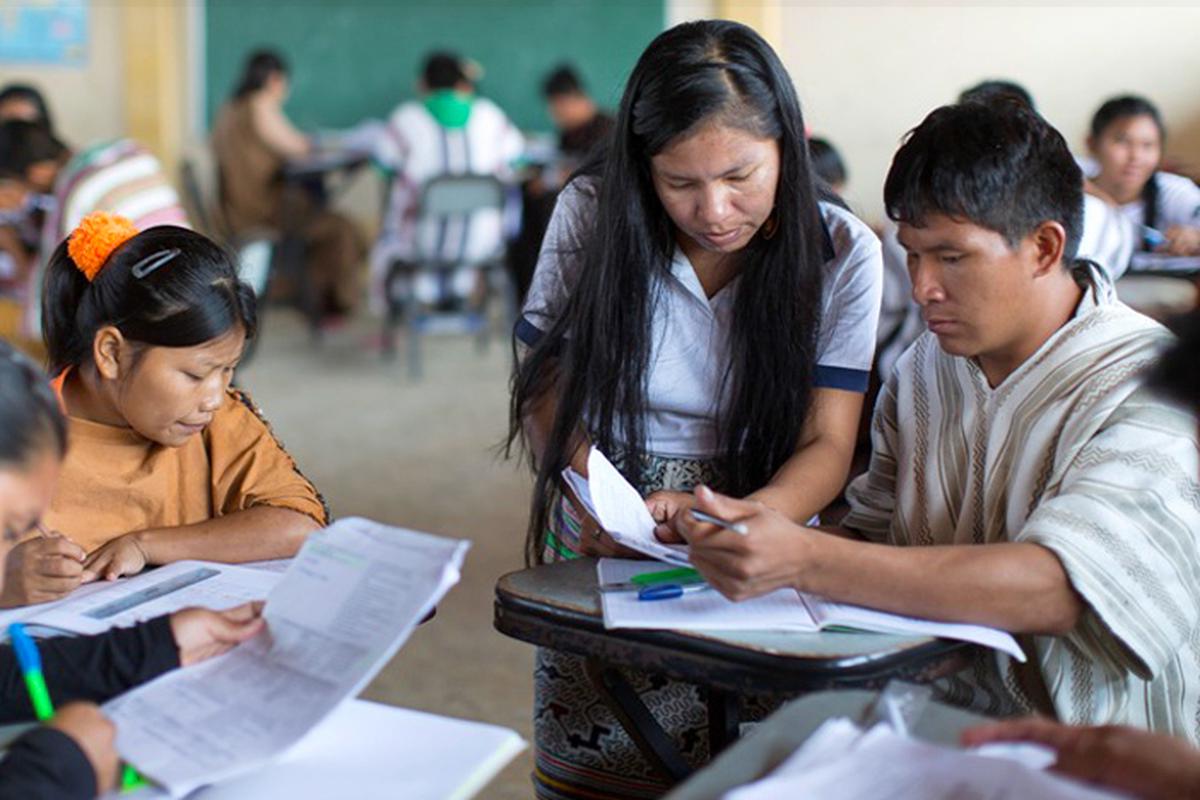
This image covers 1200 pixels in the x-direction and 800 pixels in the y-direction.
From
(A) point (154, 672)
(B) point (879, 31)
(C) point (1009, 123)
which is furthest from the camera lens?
(B) point (879, 31)

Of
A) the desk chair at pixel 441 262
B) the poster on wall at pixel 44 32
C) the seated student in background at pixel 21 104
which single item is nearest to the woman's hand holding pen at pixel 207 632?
the seated student in background at pixel 21 104

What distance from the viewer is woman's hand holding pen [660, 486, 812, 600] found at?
1434 millimetres

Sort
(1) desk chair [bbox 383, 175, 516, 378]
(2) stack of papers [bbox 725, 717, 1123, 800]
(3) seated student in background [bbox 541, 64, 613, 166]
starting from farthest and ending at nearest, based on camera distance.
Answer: (3) seated student in background [bbox 541, 64, 613, 166] < (1) desk chair [bbox 383, 175, 516, 378] < (2) stack of papers [bbox 725, 717, 1123, 800]

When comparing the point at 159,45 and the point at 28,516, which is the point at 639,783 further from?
the point at 159,45

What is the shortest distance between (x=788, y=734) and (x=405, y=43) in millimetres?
7687

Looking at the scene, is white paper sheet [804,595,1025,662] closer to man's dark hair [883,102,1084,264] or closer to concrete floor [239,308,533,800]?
man's dark hair [883,102,1084,264]

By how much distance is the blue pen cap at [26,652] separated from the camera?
1.27m

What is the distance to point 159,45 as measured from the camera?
27.5 ft

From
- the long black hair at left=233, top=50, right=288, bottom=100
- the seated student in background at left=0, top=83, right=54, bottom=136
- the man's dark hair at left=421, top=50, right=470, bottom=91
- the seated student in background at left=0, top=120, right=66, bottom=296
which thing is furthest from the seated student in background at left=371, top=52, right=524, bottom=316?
the seated student in background at left=0, top=120, right=66, bottom=296

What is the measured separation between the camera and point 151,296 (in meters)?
1.83

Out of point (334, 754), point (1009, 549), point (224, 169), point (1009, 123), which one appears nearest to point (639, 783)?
point (1009, 549)

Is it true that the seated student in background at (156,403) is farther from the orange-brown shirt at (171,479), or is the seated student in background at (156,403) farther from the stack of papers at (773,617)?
the stack of papers at (773,617)

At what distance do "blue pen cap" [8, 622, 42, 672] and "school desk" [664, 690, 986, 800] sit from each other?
22.0 inches

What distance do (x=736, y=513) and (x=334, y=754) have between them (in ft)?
1.56
